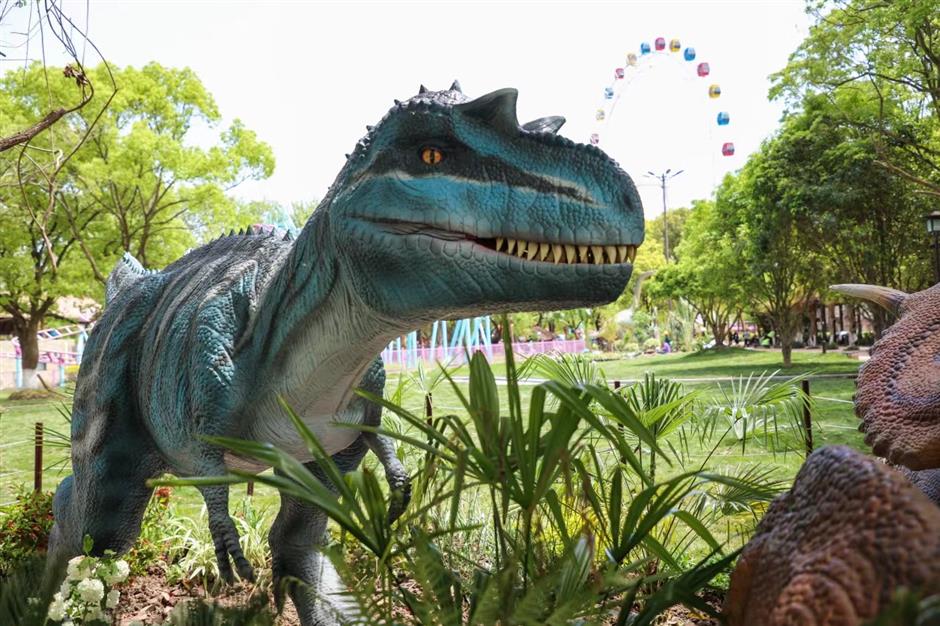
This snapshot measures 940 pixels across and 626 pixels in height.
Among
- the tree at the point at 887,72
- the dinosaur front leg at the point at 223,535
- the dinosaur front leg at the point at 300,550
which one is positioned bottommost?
the dinosaur front leg at the point at 300,550

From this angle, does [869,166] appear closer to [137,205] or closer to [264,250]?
[264,250]

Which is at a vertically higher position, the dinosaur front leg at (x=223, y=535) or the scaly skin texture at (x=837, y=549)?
the scaly skin texture at (x=837, y=549)

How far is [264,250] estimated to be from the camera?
2.32 metres

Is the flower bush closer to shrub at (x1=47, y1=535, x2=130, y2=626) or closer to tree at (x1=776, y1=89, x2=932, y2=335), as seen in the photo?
shrub at (x1=47, y1=535, x2=130, y2=626)

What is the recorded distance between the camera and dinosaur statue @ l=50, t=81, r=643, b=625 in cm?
136

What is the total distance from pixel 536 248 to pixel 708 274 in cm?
2133

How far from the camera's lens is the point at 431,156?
1.46 meters

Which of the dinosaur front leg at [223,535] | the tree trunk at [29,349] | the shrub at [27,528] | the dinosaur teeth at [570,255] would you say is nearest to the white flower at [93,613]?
the dinosaur front leg at [223,535]

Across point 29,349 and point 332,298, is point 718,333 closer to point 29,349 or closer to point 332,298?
point 29,349

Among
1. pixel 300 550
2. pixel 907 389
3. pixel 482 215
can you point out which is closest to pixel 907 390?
pixel 907 389

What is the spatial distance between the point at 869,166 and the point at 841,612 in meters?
15.4

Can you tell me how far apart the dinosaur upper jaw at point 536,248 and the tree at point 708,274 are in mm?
19989

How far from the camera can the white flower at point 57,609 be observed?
180 centimetres

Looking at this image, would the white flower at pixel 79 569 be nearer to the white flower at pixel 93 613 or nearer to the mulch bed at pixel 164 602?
the white flower at pixel 93 613
